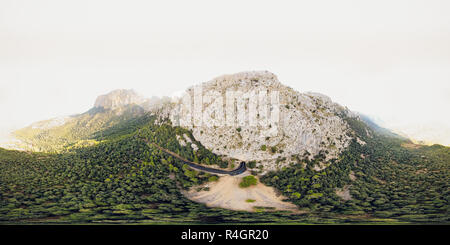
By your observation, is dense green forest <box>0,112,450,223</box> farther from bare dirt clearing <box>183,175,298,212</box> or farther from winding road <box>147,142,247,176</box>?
bare dirt clearing <box>183,175,298,212</box>

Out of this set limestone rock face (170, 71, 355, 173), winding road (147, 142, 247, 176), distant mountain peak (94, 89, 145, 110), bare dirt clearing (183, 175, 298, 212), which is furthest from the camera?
distant mountain peak (94, 89, 145, 110)

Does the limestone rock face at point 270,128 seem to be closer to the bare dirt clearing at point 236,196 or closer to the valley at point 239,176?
the valley at point 239,176

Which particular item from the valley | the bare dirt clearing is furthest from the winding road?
the bare dirt clearing

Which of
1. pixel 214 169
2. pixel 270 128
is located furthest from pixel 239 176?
pixel 270 128

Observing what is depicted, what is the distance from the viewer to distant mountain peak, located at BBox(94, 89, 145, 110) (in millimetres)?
Result: 149425

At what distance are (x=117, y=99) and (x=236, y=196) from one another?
142160mm

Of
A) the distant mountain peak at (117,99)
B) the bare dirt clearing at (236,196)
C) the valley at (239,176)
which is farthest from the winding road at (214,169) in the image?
the distant mountain peak at (117,99)

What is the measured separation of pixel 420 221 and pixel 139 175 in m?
56.3

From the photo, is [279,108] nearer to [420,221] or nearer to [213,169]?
[213,169]

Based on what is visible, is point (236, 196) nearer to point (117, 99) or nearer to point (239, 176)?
point (239, 176)

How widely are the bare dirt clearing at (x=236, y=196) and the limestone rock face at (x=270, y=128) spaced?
734 centimetres

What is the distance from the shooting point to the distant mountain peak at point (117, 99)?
149 meters

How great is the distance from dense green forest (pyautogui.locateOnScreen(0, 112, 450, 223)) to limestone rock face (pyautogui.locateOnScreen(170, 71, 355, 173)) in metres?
3.25

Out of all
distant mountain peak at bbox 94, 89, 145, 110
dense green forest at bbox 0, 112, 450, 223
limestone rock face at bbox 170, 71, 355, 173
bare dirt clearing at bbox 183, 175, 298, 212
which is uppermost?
distant mountain peak at bbox 94, 89, 145, 110
